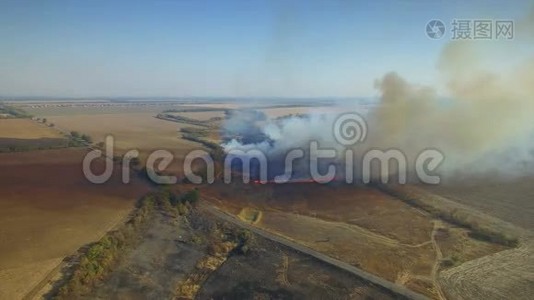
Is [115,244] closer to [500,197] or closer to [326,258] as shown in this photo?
[326,258]

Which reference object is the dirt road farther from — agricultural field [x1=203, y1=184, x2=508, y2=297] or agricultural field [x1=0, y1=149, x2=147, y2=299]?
agricultural field [x1=0, y1=149, x2=147, y2=299]

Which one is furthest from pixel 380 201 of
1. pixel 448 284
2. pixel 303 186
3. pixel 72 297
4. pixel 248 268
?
pixel 72 297

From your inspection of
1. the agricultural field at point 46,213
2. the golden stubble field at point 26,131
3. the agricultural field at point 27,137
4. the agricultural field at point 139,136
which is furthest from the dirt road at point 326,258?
the golden stubble field at point 26,131

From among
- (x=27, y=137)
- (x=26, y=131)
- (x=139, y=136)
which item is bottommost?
(x=139, y=136)

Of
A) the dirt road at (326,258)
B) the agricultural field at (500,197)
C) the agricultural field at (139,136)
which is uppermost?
the agricultural field at (139,136)

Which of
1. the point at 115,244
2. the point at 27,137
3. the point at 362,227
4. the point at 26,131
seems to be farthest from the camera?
the point at 26,131

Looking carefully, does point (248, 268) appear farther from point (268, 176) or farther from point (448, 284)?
point (268, 176)

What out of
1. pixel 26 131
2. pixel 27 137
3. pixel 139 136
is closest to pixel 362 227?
pixel 139 136

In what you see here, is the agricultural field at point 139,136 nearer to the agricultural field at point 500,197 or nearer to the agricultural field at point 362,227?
the agricultural field at point 362,227

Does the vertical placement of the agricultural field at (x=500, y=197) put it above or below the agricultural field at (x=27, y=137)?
below
